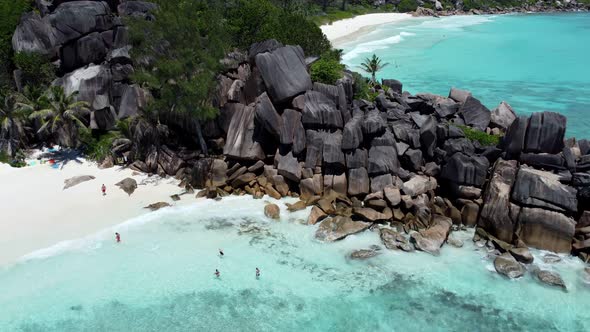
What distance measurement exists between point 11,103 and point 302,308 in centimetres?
3839

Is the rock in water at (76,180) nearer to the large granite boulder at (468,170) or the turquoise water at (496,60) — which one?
the large granite boulder at (468,170)

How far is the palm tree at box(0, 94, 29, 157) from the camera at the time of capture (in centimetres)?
4459

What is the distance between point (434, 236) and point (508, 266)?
5205 millimetres

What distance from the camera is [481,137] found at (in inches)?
1522

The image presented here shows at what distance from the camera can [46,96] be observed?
152 feet

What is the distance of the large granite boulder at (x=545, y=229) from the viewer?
30.0 metres

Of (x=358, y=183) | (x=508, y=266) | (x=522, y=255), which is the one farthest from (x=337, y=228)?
(x=522, y=255)

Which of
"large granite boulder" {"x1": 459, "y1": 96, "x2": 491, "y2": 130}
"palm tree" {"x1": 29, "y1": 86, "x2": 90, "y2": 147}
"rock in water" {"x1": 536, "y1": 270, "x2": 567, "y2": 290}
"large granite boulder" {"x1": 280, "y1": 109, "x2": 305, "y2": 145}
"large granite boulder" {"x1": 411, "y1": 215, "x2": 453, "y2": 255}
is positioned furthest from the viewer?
"palm tree" {"x1": 29, "y1": 86, "x2": 90, "y2": 147}

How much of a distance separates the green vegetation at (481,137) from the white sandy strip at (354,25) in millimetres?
74871

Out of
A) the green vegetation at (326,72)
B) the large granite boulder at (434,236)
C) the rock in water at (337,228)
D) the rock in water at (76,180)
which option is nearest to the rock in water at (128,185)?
the rock in water at (76,180)

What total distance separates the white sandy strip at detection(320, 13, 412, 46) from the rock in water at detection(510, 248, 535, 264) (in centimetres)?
8754

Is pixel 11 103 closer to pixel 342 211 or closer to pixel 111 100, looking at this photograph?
pixel 111 100

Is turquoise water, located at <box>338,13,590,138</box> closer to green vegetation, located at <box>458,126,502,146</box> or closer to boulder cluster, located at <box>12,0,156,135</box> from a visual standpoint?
green vegetation, located at <box>458,126,502,146</box>

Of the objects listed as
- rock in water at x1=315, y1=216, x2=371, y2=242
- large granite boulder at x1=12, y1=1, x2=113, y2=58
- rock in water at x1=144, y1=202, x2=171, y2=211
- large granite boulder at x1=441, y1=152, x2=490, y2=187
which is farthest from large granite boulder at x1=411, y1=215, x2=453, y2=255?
large granite boulder at x1=12, y1=1, x2=113, y2=58
